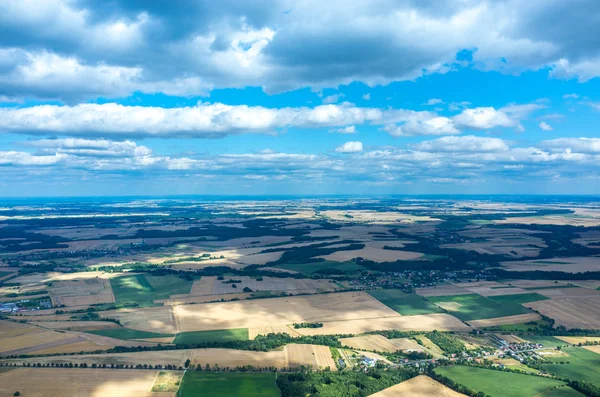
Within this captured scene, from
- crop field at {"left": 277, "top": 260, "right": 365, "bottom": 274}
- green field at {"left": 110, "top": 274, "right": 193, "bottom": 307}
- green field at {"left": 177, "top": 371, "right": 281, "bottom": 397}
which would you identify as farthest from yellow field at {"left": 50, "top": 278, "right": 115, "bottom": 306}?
crop field at {"left": 277, "top": 260, "right": 365, "bottom": 274}

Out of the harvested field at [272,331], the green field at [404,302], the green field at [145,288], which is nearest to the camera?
the harvested field at [272,331]

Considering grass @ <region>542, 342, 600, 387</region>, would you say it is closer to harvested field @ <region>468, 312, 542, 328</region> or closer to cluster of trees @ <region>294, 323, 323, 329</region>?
harvested field @ <region>468, 312, 542, 328</region>

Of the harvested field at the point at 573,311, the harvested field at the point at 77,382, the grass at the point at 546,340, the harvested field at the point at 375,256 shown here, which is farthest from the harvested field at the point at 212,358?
the harvested field at the point at 375,256

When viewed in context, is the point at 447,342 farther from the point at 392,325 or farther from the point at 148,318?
the point at 148,318

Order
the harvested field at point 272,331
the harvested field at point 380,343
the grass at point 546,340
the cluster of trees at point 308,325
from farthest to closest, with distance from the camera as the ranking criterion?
the cluster of trees at point 308,325
the harvested field at point 272,331
the grass at point 546,340
the harvested field at point 380,343

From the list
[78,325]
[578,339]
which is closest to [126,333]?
[78,325]

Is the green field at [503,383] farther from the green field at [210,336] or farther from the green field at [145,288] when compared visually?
the green field at [145,288]

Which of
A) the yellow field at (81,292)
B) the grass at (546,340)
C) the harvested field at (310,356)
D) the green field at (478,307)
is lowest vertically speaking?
the yellow field at (81,292)

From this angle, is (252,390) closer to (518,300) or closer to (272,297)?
(272,297)
